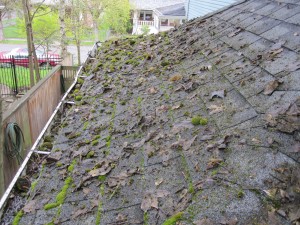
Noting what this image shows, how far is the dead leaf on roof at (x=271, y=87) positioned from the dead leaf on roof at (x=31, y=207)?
176 cm

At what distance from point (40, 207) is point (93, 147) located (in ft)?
2.29

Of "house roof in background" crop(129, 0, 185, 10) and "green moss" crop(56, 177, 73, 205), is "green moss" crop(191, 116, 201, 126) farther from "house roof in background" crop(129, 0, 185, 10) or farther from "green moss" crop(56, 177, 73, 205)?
"house roof in background" crop(129, 0, 185, 10)

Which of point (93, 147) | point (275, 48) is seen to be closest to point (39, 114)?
point (93, 147)

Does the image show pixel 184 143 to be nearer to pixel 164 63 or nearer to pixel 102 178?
pixel 102 178

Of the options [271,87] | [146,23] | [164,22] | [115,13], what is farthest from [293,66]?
[146,23]

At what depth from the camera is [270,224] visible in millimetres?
1200

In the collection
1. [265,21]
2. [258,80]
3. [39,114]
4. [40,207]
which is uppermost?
[265,21]

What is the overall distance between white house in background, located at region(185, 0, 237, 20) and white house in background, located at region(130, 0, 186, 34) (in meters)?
10.3

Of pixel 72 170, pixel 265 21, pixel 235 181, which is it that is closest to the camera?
pixel 235 181

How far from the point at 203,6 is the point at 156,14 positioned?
625 inches

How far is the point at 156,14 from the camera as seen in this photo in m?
27.3

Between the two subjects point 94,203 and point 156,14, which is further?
point 156,14

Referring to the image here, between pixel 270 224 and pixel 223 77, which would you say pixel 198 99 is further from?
pixel 270 224

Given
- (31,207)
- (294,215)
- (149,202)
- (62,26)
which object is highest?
(62,26)
